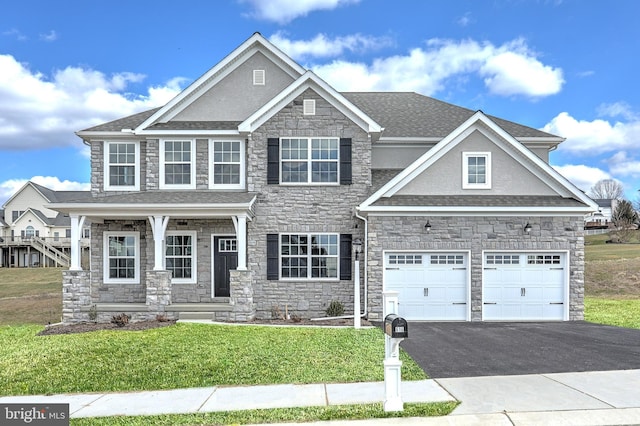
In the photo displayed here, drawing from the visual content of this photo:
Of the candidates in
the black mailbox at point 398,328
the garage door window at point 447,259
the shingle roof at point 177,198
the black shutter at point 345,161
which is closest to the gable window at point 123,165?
the shingle roof at point 177,198

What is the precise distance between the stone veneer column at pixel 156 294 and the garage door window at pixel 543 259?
1113 cm

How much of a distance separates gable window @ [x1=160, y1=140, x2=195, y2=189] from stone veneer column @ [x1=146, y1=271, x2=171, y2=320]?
336 centimetres

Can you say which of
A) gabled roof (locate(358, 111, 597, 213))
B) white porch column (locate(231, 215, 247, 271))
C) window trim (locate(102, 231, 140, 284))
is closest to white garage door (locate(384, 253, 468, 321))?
gabled roof (locate(358, 111, 597, 213))

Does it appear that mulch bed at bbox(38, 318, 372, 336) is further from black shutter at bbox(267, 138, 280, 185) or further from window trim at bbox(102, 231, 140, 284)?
black shutter at bbox(267, 138, 280, 185)

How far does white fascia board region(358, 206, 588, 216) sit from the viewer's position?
15352mm

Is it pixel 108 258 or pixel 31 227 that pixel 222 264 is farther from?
pixel 31 227

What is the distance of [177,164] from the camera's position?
17641 mm

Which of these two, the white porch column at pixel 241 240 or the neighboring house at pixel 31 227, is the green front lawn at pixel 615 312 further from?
the neighboring house at pixel 31 227

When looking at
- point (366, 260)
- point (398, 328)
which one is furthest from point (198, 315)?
point (398, 328)

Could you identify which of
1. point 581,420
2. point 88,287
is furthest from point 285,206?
point 581,420

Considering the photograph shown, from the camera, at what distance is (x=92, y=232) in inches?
704

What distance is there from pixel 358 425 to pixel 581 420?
274 cm

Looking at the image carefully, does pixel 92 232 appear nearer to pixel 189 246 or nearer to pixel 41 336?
pixel 189 246

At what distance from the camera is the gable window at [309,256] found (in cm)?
1691
